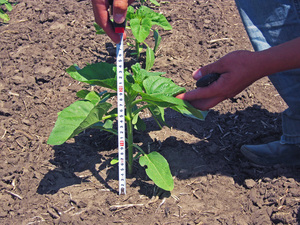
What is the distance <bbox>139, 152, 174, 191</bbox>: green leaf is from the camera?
221cm

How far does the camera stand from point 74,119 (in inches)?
79.4

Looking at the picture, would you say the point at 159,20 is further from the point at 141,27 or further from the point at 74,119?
the point at 74,119

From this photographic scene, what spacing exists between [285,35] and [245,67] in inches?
37.9

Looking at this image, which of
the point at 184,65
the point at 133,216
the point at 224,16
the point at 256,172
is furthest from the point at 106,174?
the point at 224,16

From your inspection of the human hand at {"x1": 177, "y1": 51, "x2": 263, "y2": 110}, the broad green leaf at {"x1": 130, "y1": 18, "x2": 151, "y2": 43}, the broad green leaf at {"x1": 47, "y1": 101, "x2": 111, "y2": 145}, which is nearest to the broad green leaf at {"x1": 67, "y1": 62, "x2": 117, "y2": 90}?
the broad green leaf at {"x1": 47, "y1": 101, "x2": 111, "y2": 145}

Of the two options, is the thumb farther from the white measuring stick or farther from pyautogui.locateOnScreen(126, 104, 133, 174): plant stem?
pyautogui.locateOnScreen(126, 104, 133, 174): plant stem

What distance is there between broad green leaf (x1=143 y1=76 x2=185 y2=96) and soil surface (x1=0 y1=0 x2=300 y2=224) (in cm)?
77

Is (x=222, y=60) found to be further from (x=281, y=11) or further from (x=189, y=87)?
(x=189, y=87)

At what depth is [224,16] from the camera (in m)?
4.54

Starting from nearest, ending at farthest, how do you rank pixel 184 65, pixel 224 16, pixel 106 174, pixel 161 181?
pixel 161 181, pixel 106 174, pixel 184 65, pixel 224 16

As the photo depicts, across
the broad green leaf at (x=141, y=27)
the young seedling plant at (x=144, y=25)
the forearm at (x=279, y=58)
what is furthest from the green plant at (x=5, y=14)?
the forearm at (x=279, y=58)

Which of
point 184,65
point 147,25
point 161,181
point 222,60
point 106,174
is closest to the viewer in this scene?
point 222,60

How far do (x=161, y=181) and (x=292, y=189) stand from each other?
0.97 meters

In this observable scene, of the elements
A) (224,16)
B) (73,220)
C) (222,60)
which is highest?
(222,60)
